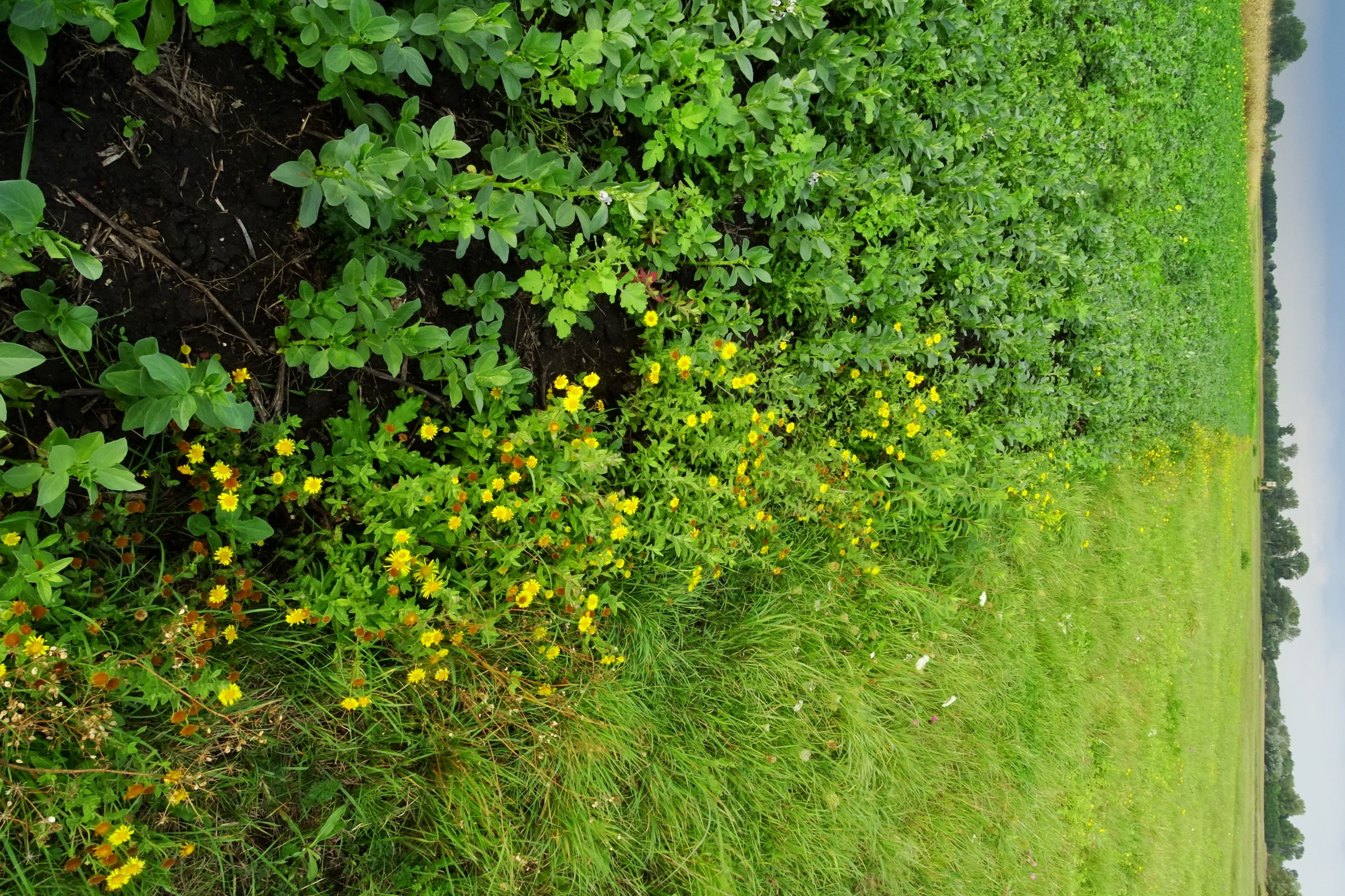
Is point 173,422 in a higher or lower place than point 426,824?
higher

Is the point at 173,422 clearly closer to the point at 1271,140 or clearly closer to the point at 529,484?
the point at 529,484

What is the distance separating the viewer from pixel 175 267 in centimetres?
187

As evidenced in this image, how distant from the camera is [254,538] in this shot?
1.86 m

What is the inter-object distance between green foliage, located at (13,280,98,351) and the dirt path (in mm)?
18716

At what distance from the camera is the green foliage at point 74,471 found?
58.2 inches

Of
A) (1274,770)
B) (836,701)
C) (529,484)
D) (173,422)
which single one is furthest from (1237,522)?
(173,422)

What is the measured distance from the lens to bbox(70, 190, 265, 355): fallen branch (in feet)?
5.74

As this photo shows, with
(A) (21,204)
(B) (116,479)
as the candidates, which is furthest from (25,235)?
(B) (116,479)

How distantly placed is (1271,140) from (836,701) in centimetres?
2346

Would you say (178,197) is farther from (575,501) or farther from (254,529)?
(575,501)

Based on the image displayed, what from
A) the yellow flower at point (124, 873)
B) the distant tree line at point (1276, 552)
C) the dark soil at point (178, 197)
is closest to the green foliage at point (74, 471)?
the dark soil at point (178, 197)

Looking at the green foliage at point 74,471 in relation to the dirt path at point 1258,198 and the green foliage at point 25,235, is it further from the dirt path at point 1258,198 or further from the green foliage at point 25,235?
the dirt path at point 1258,198

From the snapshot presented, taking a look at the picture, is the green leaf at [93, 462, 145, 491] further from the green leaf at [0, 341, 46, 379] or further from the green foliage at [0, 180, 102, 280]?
the green foliage at [0, 180, 102, 280]

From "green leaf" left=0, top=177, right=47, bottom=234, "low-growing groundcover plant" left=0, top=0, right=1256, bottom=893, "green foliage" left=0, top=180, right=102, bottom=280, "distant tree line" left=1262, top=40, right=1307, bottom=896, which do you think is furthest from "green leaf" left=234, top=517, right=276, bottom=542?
"distant tree line" left=1262, top=40, right=1307, bottom=896
